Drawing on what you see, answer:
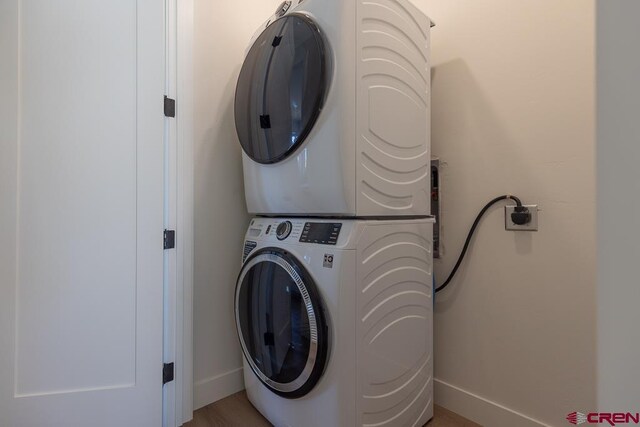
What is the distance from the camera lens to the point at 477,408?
4.29ft

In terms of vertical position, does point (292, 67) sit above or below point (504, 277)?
above

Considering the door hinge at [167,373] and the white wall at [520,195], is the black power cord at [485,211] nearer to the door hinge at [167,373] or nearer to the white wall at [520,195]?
the white wall at [520,195]

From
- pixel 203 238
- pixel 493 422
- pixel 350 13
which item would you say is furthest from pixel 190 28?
A: pixel 493 422

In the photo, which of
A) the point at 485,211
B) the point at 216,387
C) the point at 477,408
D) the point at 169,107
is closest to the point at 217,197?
the point at 169,107

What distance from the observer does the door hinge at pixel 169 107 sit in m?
1.31

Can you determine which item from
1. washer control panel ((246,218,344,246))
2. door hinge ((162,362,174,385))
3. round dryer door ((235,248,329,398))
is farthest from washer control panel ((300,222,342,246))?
door hinge ((162,362,174,385))

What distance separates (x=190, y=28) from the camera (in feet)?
4.52

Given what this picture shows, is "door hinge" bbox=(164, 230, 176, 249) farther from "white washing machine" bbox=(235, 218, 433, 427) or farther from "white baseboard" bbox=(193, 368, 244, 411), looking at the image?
"white baseboard" bbox=(193, 368, 244, 411)

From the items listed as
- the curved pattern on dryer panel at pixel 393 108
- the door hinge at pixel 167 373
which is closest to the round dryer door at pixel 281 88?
the curved pattern on dryer panel at pixel 393 108

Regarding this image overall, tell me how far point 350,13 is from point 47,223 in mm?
1358

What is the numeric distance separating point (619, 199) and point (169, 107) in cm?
150

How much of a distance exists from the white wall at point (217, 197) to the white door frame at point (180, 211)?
73mm

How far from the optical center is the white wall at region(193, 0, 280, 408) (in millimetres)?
1461

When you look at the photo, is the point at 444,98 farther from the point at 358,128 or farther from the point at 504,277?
the point at 504,277
